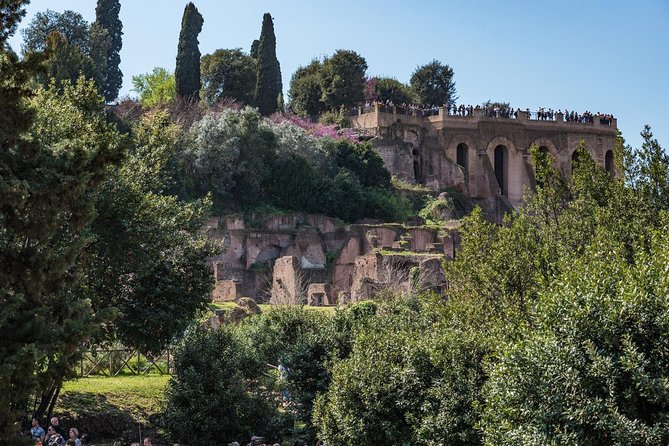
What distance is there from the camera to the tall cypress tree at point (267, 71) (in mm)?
62531

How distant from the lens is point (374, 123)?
63625mm

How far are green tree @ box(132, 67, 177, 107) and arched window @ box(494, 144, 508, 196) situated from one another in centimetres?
2044

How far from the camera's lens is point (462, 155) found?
6750cm

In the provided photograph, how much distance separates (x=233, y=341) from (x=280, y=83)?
4562cm

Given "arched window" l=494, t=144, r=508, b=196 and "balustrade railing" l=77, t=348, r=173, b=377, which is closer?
"balustrade railing" l=77, t=348, r=173, b=377

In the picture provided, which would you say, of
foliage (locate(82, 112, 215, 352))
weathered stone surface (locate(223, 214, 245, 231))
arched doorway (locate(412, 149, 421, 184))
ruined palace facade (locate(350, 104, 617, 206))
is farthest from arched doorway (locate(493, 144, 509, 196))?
foliage (locate(82, 112, 215, 352))

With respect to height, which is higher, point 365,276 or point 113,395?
point 365,276

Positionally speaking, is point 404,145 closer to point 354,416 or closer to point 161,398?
point 161,398

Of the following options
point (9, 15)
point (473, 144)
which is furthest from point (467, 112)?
point (9, 15)

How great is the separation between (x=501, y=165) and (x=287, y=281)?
2711 cm

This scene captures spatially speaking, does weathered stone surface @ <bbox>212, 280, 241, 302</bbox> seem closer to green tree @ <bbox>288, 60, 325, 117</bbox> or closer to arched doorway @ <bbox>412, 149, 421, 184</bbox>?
arched doorway @ <bbox>412, 149, 421, 184</bbox>

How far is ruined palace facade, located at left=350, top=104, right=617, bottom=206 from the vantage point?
63.7 metres

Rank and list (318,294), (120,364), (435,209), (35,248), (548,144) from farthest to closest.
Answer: (548,144), (435,209), (318,294), (120,364), (35,248)

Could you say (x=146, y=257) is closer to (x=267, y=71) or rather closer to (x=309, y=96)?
(x=267, y=71)
